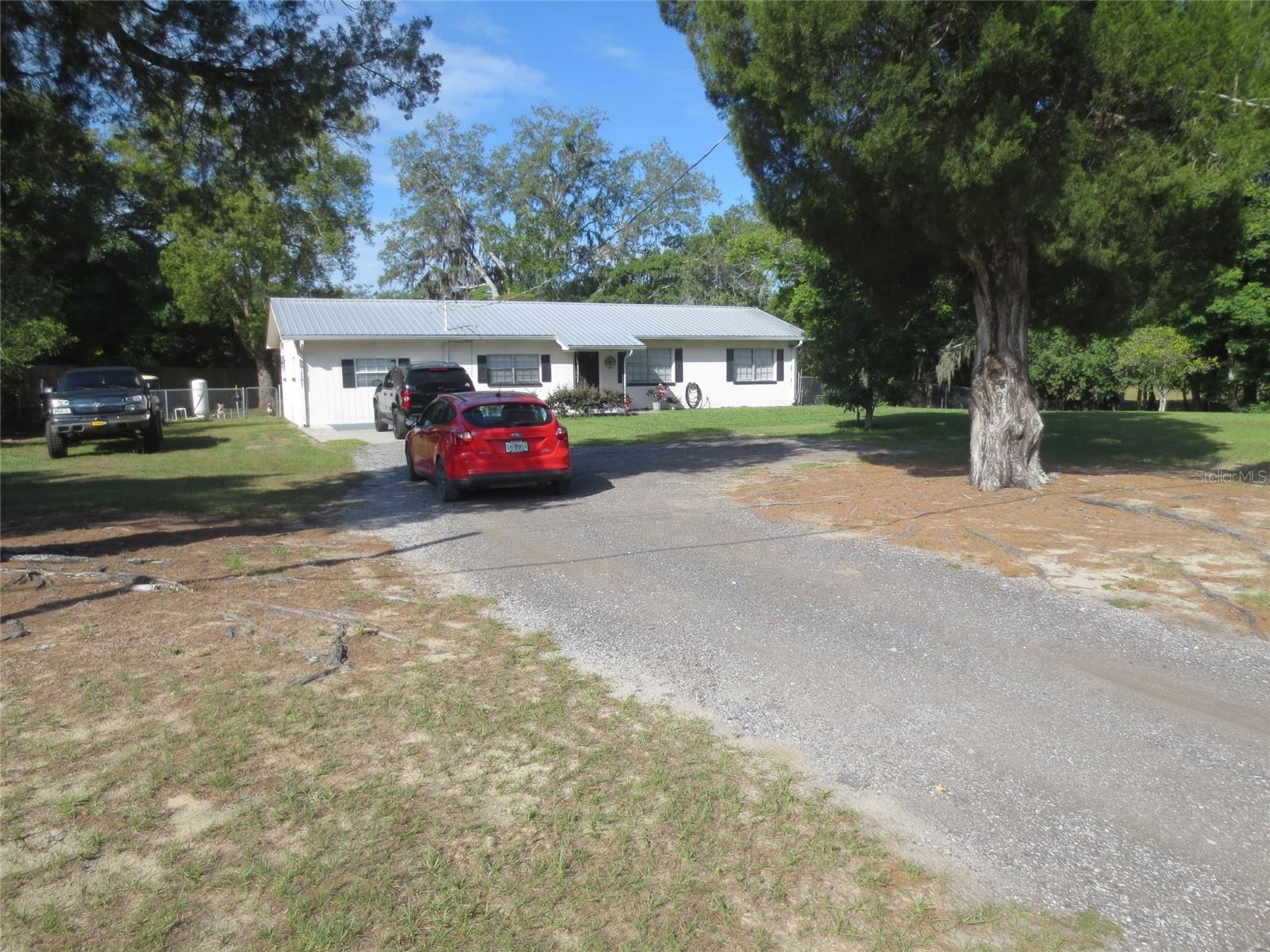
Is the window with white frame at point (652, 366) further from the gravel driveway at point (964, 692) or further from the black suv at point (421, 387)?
the gravel driveway at point (964, 692)

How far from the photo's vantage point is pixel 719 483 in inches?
578

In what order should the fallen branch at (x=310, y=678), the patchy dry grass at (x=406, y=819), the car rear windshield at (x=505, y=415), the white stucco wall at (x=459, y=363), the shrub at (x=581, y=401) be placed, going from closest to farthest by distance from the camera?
the patchy dry grass at (x=406, y=819) → the fallen branch at (x=310, y=678) → the car rear windshield at (x=505, y=415) → the white stucco wall at (x=459, y=363) → the shrub at (x=581, y=401)

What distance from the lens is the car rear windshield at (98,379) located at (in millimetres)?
21859

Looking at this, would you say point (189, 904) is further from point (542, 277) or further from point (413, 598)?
point (542, 277)

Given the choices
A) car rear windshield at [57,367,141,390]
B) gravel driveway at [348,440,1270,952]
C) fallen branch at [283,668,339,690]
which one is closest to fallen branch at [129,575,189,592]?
gravel driveway at [348,440,1270,952]

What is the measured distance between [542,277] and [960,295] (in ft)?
128

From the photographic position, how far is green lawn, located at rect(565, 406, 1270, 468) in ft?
56.5

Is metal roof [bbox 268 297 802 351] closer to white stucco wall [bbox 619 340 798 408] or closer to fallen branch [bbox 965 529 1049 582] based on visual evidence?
white stucco wall [bbox 619 340 798 408]

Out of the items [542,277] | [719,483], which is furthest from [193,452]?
[542,277]

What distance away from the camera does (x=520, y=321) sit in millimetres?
32594

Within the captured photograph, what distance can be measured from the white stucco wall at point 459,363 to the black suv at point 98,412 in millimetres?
6701

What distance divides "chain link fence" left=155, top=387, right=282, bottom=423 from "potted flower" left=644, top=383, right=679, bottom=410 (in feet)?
46.3

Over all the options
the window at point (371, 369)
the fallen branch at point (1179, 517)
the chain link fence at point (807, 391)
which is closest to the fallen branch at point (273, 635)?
the fallen branch at point (1179, 517)

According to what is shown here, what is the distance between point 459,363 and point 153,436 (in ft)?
35.0
